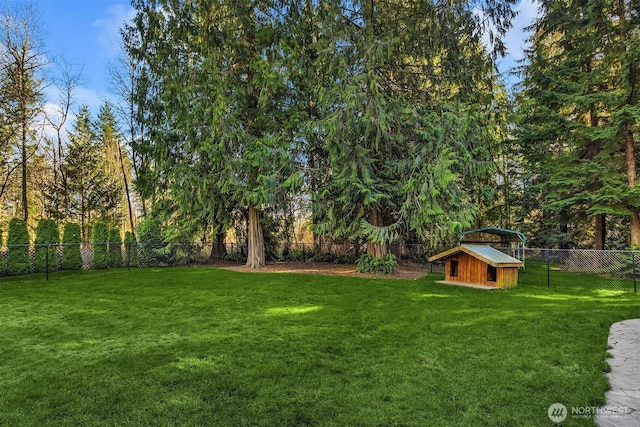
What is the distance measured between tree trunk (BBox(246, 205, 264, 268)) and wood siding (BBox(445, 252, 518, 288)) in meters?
6.64

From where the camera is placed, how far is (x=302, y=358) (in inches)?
149

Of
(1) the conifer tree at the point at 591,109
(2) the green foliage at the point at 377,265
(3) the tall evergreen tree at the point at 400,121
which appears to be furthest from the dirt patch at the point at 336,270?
(1) the conifer tree at the point at 591,109

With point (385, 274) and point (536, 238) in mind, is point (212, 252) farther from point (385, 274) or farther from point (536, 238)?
point (536, 238)

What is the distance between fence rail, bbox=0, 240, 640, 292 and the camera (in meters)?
10.1

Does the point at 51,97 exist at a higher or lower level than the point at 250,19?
lower

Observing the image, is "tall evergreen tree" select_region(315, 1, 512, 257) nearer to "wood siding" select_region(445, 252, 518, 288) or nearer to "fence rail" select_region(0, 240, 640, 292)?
"wood siding" select_region(445, 252, 518, 288)

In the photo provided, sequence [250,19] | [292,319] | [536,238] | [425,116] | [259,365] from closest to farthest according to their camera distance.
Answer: [259,365] → [292,319] → [425,116] → [250,19] → [536,238]

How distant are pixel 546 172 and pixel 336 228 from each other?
9.19 metres

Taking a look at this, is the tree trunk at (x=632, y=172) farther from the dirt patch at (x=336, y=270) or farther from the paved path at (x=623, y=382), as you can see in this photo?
the paved path at (x=623, y=382)

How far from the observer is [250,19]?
1125cm

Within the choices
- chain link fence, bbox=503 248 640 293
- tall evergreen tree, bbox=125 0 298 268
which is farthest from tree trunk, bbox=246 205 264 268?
chain link fence, bbox=503 248 640 293

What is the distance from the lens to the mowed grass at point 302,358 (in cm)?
268

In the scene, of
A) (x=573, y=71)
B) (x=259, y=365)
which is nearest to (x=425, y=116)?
(x=573, y=71)

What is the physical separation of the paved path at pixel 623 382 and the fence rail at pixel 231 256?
5.02 meters
